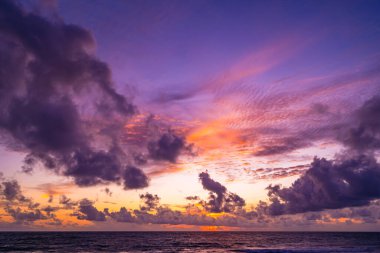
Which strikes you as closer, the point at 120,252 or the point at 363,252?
the point at 363,252

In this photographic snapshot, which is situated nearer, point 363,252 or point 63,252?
point 363,252

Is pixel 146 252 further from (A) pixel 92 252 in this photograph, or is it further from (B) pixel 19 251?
(B) pixel 19 251

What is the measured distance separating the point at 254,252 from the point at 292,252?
946 centimetres

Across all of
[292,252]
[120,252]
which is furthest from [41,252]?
[292,252]

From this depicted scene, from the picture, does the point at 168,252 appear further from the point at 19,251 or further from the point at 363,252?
the point at 363,252

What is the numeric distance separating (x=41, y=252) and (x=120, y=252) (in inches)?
780

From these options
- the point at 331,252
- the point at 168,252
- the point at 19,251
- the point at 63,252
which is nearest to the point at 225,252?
the point at 168,252

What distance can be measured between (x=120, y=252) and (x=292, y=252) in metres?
44.4

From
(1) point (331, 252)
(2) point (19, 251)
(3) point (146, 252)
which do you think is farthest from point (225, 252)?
(2) point (19, 251)

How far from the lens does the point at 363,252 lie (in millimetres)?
77125

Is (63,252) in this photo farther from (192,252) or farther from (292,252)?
(292,252)

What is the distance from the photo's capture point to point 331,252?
78.2 metres

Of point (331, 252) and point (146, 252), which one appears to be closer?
point (331, 252)

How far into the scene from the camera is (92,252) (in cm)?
8506
